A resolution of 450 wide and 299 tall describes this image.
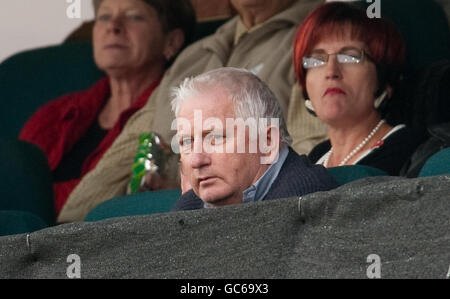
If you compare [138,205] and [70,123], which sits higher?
[70,123]

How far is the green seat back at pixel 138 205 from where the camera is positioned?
2334 mm

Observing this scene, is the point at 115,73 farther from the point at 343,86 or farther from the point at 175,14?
the point at 343,86

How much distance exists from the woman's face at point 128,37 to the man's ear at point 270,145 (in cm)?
129

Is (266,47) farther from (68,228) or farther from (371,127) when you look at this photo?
(68,228)

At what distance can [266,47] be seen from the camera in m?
3.02

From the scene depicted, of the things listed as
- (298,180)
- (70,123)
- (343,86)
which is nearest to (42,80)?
(70,123)

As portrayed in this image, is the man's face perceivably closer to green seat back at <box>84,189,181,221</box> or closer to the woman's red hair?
green seat back at <box>84,189,181,221</box>

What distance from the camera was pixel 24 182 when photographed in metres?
2.90

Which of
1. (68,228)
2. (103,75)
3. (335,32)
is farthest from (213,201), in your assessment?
(103,75)

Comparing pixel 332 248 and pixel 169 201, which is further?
pixel 169 201

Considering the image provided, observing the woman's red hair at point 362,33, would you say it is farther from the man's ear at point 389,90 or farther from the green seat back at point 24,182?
the green seat back at point 24,182

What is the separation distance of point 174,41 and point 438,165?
1395mm

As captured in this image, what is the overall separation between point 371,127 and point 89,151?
0.90 meters

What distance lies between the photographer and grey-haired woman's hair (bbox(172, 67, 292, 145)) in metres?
2.08
